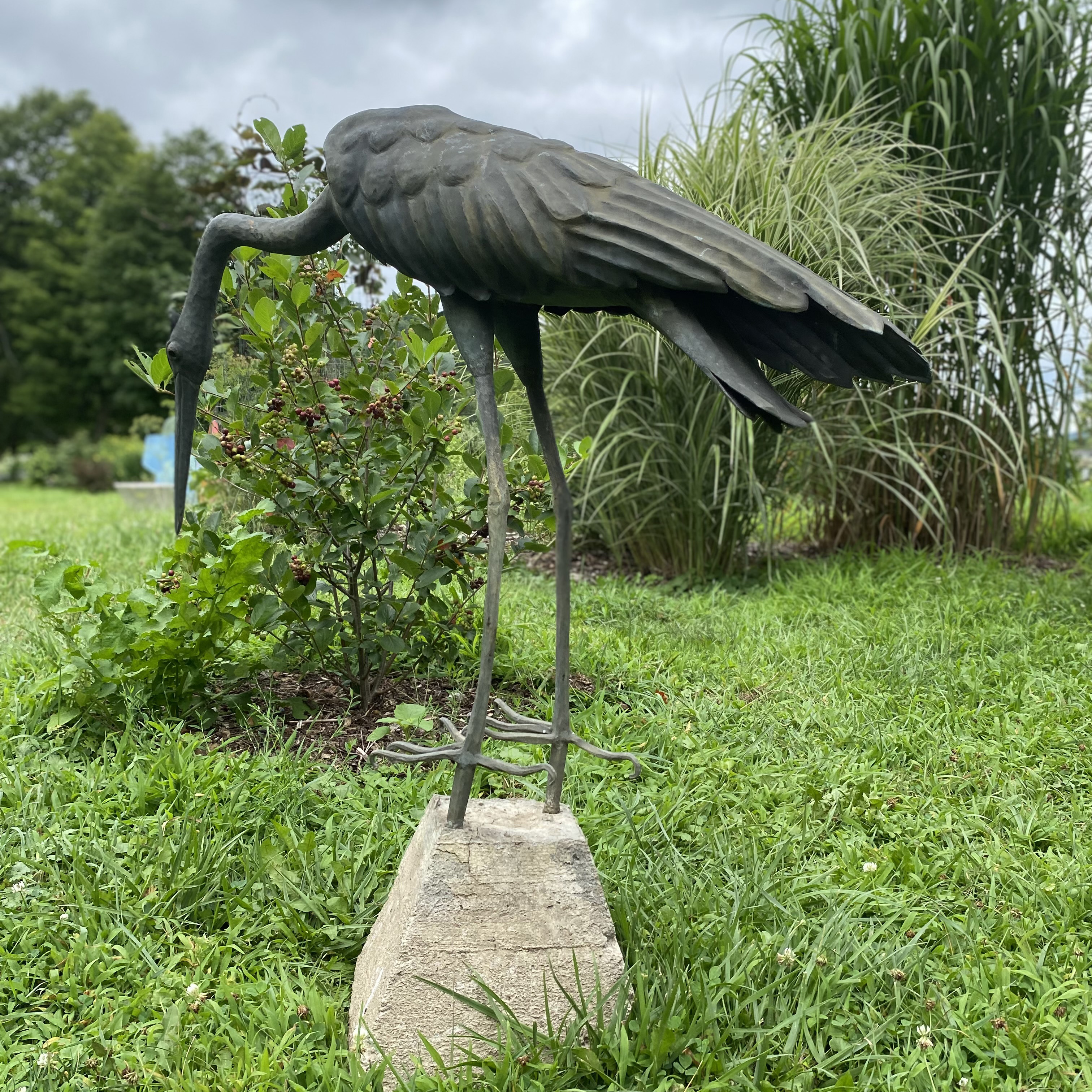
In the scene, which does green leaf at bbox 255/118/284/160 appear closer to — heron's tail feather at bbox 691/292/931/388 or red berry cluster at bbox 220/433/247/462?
red berry cluster at bbox 220/433/247/462

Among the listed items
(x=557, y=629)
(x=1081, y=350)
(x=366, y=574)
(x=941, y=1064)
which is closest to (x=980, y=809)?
(x=941, y=1064)

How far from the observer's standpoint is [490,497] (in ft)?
5.40

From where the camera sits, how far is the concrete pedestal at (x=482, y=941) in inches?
63.3

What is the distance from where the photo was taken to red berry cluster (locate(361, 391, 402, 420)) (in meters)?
2.48

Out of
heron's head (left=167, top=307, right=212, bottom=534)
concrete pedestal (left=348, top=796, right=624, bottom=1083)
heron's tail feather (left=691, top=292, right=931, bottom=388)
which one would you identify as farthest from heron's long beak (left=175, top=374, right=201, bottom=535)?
heron's tail feather (left=691, top=292, right=931, bottom=388)

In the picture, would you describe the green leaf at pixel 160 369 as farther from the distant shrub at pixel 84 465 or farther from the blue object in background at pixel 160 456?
the distant shrub at pixel 84 465

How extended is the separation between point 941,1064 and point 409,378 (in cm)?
202

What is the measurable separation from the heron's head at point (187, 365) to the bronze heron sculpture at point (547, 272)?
226 mm

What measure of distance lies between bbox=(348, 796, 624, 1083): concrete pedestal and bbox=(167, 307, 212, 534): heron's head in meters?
0.97

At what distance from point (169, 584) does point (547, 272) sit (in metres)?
1.62

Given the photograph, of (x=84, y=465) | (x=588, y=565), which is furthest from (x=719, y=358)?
(x=84, y=465)

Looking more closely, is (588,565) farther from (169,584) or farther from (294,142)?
(294,142)

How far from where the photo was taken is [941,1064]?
62.1 inches

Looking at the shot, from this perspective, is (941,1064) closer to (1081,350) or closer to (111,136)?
(1081,350)
